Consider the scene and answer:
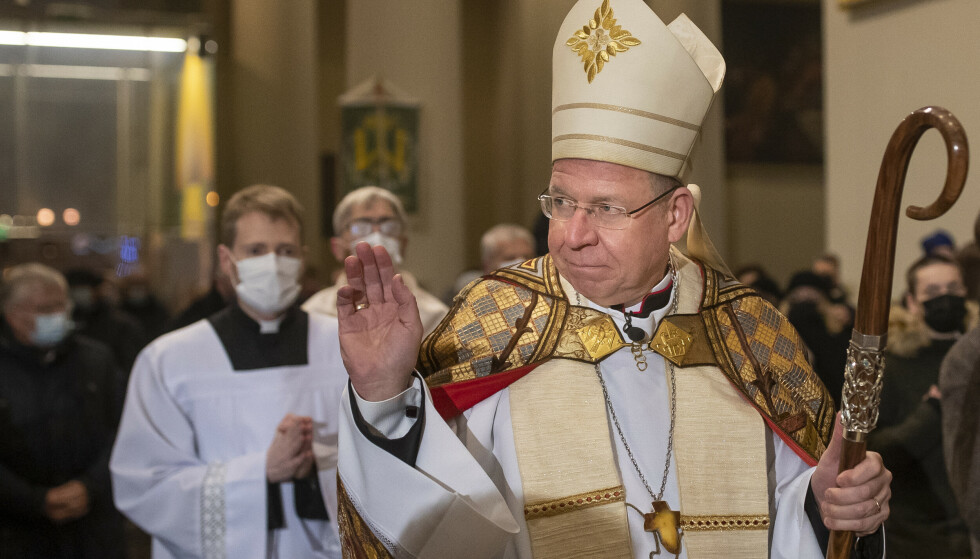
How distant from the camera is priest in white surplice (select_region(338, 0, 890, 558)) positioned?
2.19 metres

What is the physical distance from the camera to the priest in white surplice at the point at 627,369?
2.19 meters

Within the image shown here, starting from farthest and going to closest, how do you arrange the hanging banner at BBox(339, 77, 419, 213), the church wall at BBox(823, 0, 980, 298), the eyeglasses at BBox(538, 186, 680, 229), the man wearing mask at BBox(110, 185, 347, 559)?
the hanging banner at BBox(339, 77, 419, 213) → the church wall at BBox(823, 0, 980, 298) → the man wearing mask at BBox(110, 185, 347, 559) → the eyeglasses at BBox(538, 186, 680, 229)

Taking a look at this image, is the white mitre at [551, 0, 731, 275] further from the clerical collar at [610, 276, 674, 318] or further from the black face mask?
the black face mask

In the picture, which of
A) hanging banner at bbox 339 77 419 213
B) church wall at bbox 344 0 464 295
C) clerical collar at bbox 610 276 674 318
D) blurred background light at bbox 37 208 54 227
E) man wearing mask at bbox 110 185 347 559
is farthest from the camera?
blurred background light at bbox 37 208 54 227

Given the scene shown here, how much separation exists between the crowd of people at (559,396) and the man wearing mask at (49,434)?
1083 millimetres

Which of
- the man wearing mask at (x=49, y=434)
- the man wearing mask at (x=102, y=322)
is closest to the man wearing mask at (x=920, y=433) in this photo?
the man wearing mask at (x=49, y=434)

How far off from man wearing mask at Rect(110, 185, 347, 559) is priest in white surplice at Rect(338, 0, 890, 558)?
113 centimetres

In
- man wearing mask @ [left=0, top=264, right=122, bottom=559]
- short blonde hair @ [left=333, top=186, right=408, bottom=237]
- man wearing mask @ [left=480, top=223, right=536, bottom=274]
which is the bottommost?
man wearing mask @ [left=0, top=264, right=122, bottom=559]

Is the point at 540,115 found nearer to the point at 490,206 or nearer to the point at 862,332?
the point at 490,206

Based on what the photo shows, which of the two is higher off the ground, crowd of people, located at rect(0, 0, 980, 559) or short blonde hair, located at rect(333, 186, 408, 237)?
short blonde hair, located at rect(333, 186, 408, 237)

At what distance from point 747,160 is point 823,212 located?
1439 mm

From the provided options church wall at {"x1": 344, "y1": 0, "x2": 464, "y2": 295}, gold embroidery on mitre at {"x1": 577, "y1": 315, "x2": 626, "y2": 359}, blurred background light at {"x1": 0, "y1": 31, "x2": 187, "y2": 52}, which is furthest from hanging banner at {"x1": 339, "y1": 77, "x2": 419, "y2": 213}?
gold embroidery on mitre at {"x1": 577, "y1": 315, "x2": 626, "y2": 359}

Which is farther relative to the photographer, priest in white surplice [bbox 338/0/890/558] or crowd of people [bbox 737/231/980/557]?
crowd of people [bbox 737/231/980/557]

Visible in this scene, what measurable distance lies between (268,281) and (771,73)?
500 inches
